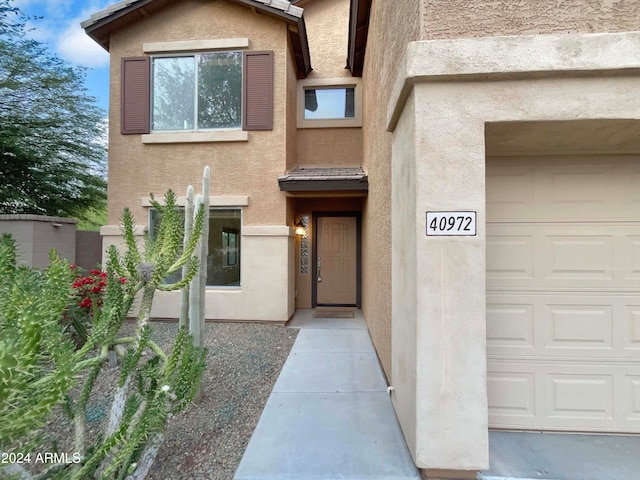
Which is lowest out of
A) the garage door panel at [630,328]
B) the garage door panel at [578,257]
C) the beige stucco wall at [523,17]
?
the garage door panel at [630,328]

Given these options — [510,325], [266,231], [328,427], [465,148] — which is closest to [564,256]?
[510,325]

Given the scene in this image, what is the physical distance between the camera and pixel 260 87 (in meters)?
6.68

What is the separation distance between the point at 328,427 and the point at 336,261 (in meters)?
5.38

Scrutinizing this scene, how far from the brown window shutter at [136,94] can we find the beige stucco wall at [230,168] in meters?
0.21

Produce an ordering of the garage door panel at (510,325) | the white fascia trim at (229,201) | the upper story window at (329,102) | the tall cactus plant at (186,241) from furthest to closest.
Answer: the upper story window at (329,102), the white fascia trim at (229,201), the tall cactus plant at (186,241), the garage door panel at (510,325)

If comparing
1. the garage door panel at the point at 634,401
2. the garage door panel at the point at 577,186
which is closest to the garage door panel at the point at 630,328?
the garage door panel at the point at 634,401

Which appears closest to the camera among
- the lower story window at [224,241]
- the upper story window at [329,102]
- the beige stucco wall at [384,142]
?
the beige stucco wall at [384,142]

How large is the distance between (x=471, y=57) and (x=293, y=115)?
19.3ft

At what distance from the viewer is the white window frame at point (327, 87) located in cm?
793

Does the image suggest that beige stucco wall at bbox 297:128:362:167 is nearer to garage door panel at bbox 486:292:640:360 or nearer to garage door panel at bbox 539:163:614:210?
garage door panel at bbox 539:163:614:210

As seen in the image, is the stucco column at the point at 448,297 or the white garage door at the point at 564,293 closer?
the stucco column at the point at 448,297

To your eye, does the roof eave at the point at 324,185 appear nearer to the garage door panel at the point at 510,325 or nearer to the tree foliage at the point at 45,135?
the garage door panel at the point at 510,325

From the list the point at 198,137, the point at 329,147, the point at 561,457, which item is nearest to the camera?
the point at 561,457

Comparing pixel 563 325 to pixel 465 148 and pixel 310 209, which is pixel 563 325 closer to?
pixel 465 148
